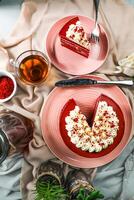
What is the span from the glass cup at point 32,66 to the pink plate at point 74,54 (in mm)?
23

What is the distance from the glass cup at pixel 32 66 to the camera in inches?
45.5

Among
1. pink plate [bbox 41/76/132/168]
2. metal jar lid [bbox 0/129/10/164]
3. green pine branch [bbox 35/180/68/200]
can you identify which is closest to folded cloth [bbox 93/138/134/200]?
pink plate [bbox 41/76/132/168]

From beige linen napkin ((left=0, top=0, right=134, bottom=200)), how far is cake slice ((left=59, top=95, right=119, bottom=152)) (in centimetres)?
7

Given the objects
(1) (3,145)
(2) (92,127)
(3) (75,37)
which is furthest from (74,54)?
(1) (3,145)

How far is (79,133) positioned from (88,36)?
0.25 meters

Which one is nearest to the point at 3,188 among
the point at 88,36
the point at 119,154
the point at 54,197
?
the point at 54,197

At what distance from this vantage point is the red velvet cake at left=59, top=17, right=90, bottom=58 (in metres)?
1.14

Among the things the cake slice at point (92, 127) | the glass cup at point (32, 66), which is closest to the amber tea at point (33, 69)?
the glass cup at point (32, 66)

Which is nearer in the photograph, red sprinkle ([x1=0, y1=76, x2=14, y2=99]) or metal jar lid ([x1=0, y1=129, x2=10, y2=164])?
metal jar lid ([x1=0, y1=129, x2=10, y2=164])

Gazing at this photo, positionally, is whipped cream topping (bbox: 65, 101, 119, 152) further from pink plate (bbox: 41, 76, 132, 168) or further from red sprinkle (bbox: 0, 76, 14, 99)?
red sprinkle (bbox: 0, 76, 14, 99)

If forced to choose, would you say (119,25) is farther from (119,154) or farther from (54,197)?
(54,197)

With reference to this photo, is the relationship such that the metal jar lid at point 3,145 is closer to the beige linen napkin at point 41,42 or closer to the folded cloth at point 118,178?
the beige linen napkin at point 41,42

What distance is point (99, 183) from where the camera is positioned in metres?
1.18

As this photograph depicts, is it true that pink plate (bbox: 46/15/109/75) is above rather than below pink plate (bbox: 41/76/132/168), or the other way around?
above
